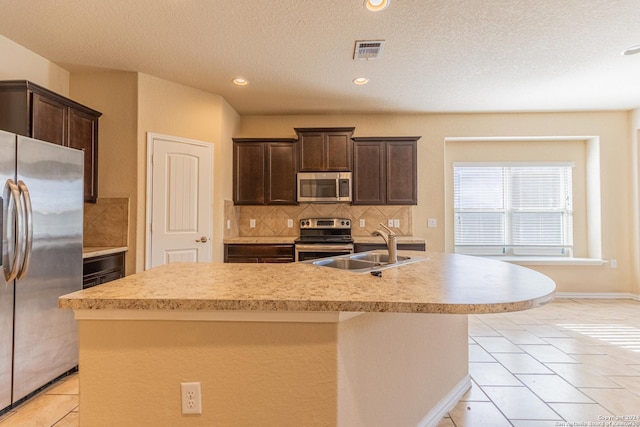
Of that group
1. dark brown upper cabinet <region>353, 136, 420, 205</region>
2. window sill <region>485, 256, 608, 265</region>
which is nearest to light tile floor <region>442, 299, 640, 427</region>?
window sill <region>485, 256, 608, 265</region>

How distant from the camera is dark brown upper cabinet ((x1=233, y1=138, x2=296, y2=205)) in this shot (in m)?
4.17

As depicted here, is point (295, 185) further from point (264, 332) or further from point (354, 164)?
point (264, 332)

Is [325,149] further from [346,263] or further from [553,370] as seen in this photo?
[553,370]

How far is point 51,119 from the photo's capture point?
2.60 metres

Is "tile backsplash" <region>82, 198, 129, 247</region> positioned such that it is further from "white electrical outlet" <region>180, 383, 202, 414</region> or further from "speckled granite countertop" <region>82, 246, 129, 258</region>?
"white electrical outlet" <region>180, 383, 202, 414</region>

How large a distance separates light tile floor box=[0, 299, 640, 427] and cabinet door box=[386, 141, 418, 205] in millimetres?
1723

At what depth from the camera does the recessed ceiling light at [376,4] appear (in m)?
2.12

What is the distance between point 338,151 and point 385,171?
0.69m

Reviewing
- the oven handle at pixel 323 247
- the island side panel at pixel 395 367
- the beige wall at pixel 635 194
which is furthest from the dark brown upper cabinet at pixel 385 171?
the beige wall at pixel 635 194

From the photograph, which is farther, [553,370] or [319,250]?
[319,250]

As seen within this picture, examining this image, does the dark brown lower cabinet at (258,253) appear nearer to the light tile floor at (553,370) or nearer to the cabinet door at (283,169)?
the cabinet door at (283,169)

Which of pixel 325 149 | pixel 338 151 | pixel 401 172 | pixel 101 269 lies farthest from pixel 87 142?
pixel 401 172

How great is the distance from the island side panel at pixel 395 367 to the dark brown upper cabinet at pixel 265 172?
2.75 meters

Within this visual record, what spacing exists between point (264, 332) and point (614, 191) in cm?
552
